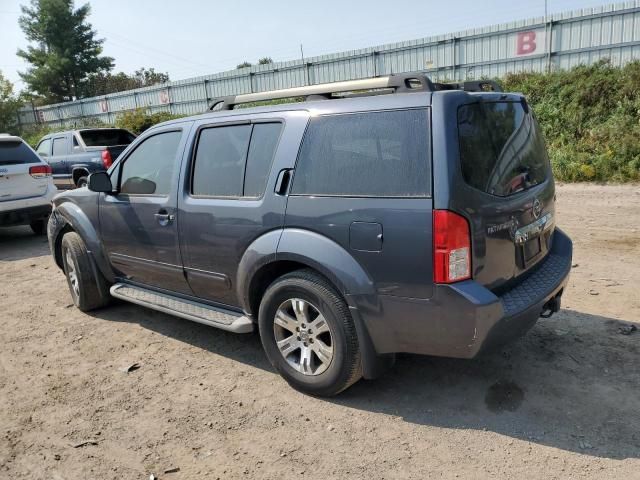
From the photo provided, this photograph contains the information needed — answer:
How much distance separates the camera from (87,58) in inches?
1933

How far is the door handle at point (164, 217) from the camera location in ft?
13.2

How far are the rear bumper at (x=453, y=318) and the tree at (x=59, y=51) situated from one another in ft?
171

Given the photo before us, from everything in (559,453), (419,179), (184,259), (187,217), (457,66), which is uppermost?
(457,66)

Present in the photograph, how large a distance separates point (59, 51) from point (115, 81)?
338 inches

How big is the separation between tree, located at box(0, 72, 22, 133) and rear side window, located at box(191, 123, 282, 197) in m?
41.5

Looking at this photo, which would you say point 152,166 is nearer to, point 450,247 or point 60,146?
point 450,247

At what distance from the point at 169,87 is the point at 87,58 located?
A: 1124 inches

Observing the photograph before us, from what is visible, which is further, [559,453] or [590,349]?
[590,349]

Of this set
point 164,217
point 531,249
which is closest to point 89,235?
point 164,217

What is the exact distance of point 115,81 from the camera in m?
55.9

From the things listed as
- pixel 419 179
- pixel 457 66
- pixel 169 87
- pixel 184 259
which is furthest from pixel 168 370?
pixel 169 87

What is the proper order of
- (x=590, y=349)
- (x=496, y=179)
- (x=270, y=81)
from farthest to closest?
(x=270, y=81)
(x=590, y=349)
(x=496, y=179)

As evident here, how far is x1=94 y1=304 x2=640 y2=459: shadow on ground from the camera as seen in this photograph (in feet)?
9.43

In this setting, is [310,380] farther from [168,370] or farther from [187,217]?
[187,217]
